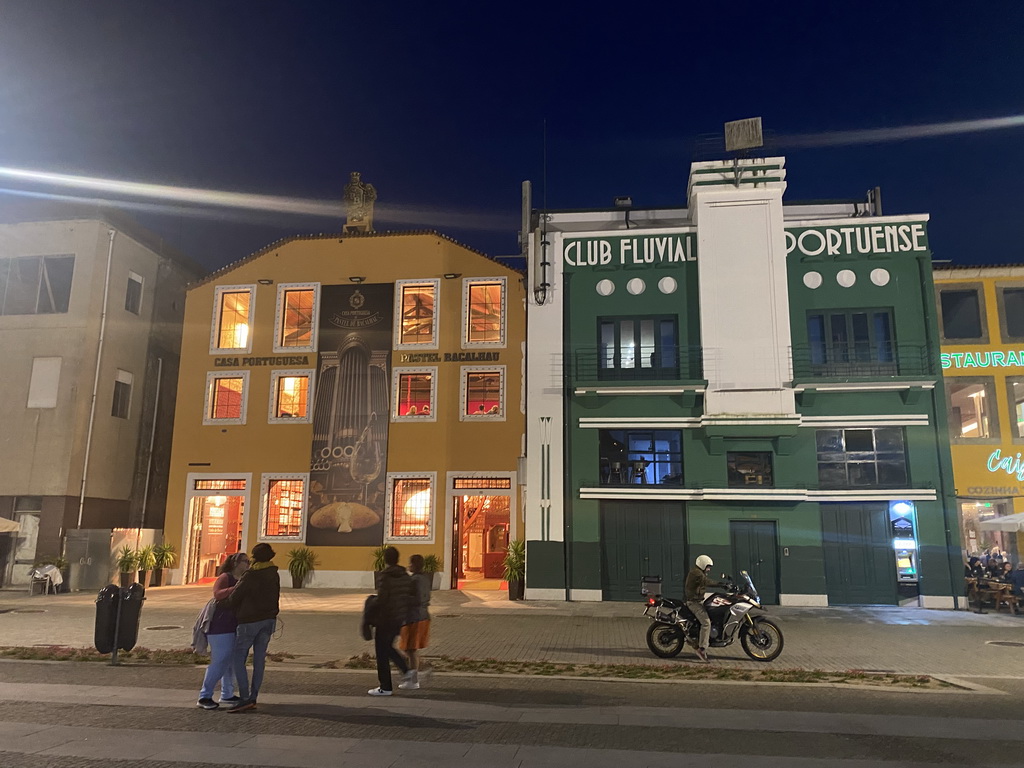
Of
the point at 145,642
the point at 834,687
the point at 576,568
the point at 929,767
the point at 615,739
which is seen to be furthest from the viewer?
the point at 576,568

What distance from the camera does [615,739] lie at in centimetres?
736

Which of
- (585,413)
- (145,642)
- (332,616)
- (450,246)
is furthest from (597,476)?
(145,642)

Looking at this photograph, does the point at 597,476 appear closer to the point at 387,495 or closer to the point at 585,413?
the point at 585,413

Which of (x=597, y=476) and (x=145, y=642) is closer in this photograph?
(x=145, y=642)

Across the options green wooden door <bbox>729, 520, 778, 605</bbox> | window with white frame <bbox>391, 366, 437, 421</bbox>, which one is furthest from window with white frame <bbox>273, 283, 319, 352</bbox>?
green wooden door <bbox>729, 520, 778, 605</bbox>

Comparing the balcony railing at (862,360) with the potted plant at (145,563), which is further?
the potted plant at (145,563)

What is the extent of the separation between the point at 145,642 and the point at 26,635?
2.76 meters

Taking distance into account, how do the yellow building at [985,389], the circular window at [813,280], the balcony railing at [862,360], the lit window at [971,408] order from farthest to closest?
the lit window at [971,408] < the yellow building at [985,389] < the circular window at [813,280] < the balcony railing at [862,360]

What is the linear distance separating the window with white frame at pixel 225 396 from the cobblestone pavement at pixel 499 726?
1709 centimetres

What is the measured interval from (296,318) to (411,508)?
835cm

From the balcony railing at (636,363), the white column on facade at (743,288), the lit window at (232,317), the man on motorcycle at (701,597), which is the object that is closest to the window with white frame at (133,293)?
the lit window at (232,317)

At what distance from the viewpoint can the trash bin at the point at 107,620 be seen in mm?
11500

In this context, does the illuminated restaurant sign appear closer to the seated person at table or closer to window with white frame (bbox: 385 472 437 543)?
the seated person at table

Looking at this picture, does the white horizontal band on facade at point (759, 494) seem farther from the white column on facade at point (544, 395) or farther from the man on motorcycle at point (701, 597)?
the man on motorcycle at point (701, 597)
